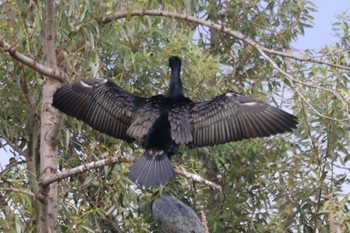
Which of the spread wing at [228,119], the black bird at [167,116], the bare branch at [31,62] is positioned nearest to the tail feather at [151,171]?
the black bird at [167,116]

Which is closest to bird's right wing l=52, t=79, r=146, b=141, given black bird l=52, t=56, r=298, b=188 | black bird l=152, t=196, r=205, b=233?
black bird l=52, t=56, r=298, b=188

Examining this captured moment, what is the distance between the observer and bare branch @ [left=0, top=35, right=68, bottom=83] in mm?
4922

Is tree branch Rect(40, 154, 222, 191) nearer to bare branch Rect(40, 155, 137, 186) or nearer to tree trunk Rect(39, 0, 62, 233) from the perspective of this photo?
bare branch Rect(40, 155, 137, 186)

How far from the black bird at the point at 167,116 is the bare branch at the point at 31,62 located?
15 cm

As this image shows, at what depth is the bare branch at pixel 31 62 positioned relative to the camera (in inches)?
194

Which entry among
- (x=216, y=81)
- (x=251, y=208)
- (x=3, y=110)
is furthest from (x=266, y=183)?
(x=3, y=110)

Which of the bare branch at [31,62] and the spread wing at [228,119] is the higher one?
the bare branch at [31,62]

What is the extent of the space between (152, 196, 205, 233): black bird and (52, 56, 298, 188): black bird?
66 centimetres

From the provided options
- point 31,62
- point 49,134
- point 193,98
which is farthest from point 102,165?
point 193,98

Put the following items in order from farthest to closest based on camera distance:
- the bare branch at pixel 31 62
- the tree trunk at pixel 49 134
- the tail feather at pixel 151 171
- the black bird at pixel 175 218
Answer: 1. the tree trunk at pixel 49 134
2. the tail feather at pixel 151 171
3. the bare branch at pixel 31 62
4. the black bird at pixel 175 218

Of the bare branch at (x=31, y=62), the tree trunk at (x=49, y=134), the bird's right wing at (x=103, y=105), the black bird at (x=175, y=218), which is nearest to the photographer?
the black bird at (x=175, y=218)

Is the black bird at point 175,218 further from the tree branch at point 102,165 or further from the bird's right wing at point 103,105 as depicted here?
the bird's right wing at point 103,105

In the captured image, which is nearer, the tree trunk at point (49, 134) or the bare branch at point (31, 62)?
the bare branch at point (31, 62)

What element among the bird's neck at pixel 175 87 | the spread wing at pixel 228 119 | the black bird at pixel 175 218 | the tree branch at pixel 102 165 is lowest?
the black bird at pixel 175 218
